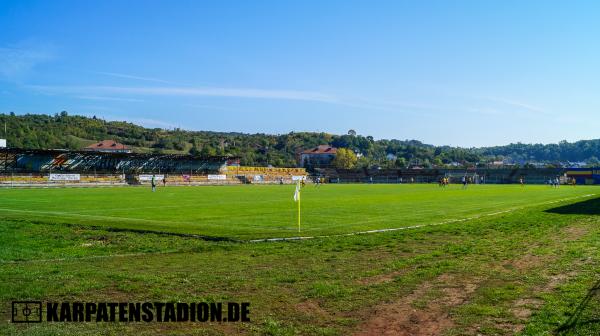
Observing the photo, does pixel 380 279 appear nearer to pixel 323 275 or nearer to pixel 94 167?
pixel 323 275

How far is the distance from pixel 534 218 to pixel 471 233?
800 cm

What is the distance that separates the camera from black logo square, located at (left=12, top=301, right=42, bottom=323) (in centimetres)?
867

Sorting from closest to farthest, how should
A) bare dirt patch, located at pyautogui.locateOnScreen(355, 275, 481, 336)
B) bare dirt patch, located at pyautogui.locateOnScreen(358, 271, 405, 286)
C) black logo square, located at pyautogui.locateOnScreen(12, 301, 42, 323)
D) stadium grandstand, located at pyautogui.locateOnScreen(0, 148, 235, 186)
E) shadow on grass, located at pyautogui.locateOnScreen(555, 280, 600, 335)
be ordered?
shadow on grass, located at pyautogui.locateOnScreen(555, 280, 600, 335), bare dirt patch, located at pyautogui.locateOnScreen(355, 275, 481, 336), black logo square, located at pyautogui.locateOnScreen(12, 301, 42, 323), bare dirt patch, located at pyautogui.locateOnScreen(358, 271, 405, 286), stadium grandstand, located at pyautogui.locateOnScreen(0, 148, 235, 186)

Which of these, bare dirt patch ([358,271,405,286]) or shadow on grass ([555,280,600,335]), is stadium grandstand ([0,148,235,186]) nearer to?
bare dirt patch ([358,271,405,286])

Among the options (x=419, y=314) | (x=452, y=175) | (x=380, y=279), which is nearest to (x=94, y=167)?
(x=452, y=175)

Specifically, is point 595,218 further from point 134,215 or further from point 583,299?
point 134,215

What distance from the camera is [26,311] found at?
909 centimetres

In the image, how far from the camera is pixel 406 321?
8805 mm

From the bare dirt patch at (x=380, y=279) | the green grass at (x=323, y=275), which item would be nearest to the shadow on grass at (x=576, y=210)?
the green grass at (x=323, y=275)

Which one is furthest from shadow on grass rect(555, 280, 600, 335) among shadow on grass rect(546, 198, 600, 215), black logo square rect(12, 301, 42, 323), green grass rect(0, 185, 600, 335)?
shadow on grass rect(546, 198, 600, 215)

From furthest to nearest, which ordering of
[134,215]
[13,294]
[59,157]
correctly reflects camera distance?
[59,157] → [134,215] → [13,294]

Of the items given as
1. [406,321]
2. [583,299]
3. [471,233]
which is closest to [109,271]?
[406,321]

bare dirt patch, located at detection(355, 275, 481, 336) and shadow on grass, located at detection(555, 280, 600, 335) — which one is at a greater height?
shadow on grass, located at detection(555, 280, 600, 335)

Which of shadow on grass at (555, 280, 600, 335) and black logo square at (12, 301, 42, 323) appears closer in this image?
shadow on grass at (555, 280, 600, 335)
